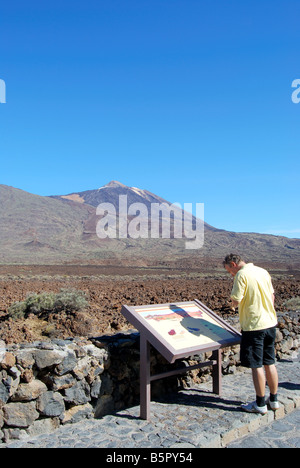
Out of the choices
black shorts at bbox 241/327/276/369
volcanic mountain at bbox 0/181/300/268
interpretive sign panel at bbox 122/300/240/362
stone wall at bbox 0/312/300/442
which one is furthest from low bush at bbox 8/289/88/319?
volcanic mountain at bbox 0/181/300/268

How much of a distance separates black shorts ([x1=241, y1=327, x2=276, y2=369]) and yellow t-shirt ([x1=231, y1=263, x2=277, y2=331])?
0.23ft

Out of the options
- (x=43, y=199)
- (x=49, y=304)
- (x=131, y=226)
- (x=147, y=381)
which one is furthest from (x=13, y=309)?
(x=43, y=199)

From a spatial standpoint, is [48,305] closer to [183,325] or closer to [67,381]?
[67,381]

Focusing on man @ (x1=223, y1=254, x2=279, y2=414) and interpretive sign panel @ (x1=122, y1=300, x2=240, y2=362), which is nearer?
interpretive sign panel @ (x1=122, y1=300, x2=240, y2=362)

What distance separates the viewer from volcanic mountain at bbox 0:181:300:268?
6875 cm

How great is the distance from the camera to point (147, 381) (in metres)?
4.24

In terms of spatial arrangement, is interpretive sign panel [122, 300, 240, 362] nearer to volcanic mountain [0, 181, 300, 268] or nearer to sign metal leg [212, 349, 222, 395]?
sign metal leg [212, 349, 222, 395]

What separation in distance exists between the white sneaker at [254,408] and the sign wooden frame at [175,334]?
618 mm

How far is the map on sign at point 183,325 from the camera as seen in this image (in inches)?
169

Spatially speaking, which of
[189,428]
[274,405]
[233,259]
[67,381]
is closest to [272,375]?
[274,405]

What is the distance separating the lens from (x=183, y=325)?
15.2 ft

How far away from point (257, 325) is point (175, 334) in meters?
0.89

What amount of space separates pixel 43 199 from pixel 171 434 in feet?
393

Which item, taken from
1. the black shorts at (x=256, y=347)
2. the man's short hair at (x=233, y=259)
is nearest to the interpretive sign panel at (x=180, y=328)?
the black shorts at (x=256, y=347)
